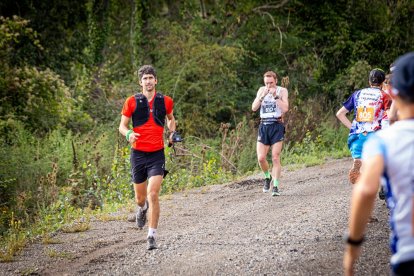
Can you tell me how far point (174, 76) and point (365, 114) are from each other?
1489 centimetres

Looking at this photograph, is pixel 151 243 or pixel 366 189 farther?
pixel 151 243

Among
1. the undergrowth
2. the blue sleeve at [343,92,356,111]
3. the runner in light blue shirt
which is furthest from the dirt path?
the runner in light blue shirt

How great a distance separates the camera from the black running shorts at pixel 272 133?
13164mm

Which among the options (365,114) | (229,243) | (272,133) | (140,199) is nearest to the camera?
(229,243)

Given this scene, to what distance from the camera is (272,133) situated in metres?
13.2

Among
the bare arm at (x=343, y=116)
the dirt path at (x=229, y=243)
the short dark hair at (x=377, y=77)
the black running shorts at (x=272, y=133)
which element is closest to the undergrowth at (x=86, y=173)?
the dirt path at (x=229, y=243)

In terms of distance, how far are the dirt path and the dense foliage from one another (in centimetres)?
226

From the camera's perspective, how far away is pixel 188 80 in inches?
984

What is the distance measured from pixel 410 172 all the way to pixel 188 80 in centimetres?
2149

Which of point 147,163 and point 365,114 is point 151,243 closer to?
point 147,163

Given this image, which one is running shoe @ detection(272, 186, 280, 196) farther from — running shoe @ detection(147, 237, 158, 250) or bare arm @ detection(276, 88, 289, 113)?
running shoe @ detection(147, 237, 158, 250)

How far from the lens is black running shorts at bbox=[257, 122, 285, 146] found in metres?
13.2

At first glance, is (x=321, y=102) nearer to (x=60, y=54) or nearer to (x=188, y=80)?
(x=188, y=80)

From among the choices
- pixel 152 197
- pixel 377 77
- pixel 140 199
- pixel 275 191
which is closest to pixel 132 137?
pixel 152 197
